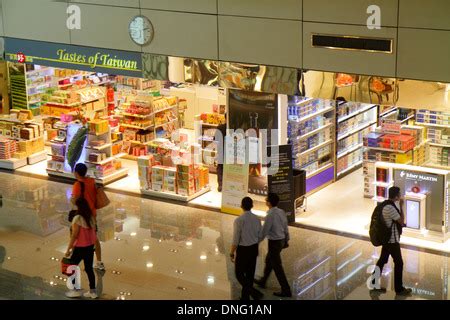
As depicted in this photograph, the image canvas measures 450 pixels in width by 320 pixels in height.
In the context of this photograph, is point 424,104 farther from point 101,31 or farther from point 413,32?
point 101,31

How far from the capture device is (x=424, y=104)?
38.8ft

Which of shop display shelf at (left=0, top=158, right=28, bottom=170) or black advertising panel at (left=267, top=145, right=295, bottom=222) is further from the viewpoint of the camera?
shop display shelf at (left=0, top=158, right=28, bottom=170)

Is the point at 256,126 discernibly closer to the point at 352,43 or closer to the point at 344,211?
the point at 344,211

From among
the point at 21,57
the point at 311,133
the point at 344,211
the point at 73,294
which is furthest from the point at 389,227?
the point at 21,57

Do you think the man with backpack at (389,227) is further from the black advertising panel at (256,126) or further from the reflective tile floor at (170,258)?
the black advertising panel at (256,126)

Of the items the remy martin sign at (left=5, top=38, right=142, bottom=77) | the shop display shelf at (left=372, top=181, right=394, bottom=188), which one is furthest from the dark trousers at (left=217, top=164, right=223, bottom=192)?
the shop display shelf at (left=372, top=181, right=394, bottom=188)

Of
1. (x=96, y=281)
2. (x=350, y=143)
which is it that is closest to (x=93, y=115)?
(x=350, y=143)

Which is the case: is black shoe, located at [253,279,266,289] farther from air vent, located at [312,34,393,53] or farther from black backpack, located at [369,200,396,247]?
air vent, located at [312,34,393,53]

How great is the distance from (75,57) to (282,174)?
4.57m

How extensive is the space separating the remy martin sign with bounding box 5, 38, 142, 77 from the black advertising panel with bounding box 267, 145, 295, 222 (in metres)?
2.92

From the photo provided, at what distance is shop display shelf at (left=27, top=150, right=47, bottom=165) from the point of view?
17828 millimetres

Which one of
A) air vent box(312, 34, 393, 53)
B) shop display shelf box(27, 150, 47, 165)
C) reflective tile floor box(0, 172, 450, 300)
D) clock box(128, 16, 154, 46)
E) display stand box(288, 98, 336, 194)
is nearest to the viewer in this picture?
reflective tile floor box(0, 172, 450, 300)

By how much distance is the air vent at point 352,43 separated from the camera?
39.3 ft

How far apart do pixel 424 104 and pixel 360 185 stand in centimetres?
430
